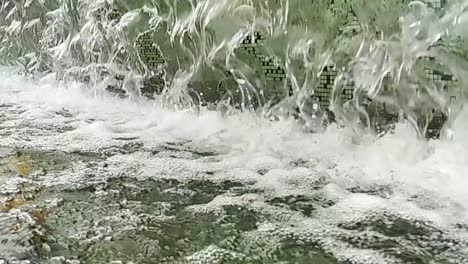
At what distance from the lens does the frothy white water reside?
2301 millimetres

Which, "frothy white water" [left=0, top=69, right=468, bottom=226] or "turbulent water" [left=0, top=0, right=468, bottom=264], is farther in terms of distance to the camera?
"frothy white water" [left=0, top=69, right=468, bottom=226]

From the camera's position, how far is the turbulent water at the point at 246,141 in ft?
6.18

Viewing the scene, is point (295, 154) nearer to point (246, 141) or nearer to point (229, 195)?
point (246, 141)

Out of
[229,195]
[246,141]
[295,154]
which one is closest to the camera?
[229,195]

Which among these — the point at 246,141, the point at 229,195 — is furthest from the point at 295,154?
the point at 229,195

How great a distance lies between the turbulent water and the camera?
6.18ft

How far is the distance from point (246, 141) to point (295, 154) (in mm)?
385

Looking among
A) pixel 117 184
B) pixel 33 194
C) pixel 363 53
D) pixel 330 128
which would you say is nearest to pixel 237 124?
pixel 330 128

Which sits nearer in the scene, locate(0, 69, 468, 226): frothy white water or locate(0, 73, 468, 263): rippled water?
locate(0, 73, 468, 263): rippled water

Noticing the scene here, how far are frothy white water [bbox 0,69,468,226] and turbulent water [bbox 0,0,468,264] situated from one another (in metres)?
0.01

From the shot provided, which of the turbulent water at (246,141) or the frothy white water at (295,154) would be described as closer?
the turbulent water at (246,141)

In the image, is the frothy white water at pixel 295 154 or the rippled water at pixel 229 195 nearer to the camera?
the rippled water at pixel 229 195

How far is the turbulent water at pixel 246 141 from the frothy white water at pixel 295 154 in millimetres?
11

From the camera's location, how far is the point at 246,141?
10.5 feet
